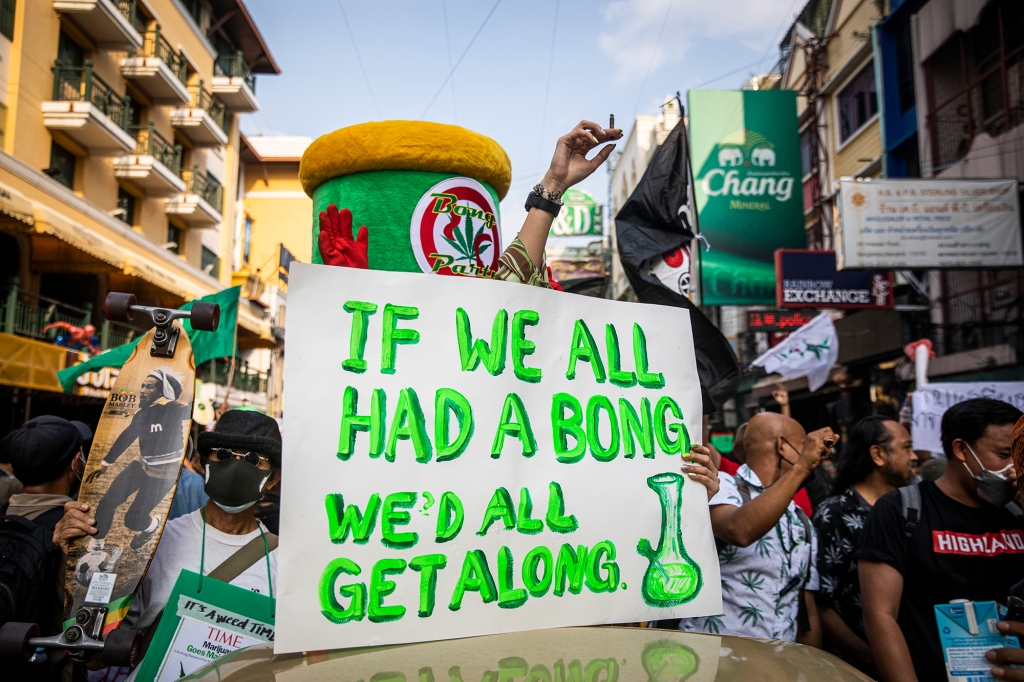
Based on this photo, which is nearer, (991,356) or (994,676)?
(994,676)

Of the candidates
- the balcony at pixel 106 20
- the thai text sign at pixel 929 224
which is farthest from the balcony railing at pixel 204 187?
the thai text sign at pixel 929 224

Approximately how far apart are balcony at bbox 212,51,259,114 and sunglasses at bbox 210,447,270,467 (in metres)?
24.7

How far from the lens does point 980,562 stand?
8.46ft

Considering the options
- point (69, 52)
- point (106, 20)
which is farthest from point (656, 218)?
point (69, 52)

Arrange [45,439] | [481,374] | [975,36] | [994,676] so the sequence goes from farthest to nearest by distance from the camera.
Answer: [975,36]
[45,439]
[994,676]
[481,374]

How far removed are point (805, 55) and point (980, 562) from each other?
61.4ft

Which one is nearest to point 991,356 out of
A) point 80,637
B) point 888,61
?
point 888,61

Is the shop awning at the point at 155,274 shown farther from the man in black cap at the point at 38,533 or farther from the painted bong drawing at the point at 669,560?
the painted bong drawing at the point at 669,560

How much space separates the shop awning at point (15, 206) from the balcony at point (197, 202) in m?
8.39

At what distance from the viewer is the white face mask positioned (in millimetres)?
2561

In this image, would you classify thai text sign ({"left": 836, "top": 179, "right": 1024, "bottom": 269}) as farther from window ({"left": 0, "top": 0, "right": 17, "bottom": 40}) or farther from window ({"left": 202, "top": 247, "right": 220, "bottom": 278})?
window ({"left": 202, "top": 247, "right": 220, "bottom": 278})

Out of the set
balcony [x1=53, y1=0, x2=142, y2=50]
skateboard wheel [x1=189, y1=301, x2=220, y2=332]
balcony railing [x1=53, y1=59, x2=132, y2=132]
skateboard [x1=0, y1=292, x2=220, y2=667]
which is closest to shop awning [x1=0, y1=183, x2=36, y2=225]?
balcony railing [x1=53, y1=59, x2=132, y2=132]

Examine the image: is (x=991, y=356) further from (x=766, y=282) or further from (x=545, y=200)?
(x=545, y=200)

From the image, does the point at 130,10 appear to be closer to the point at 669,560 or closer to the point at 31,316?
the point at 31,316
